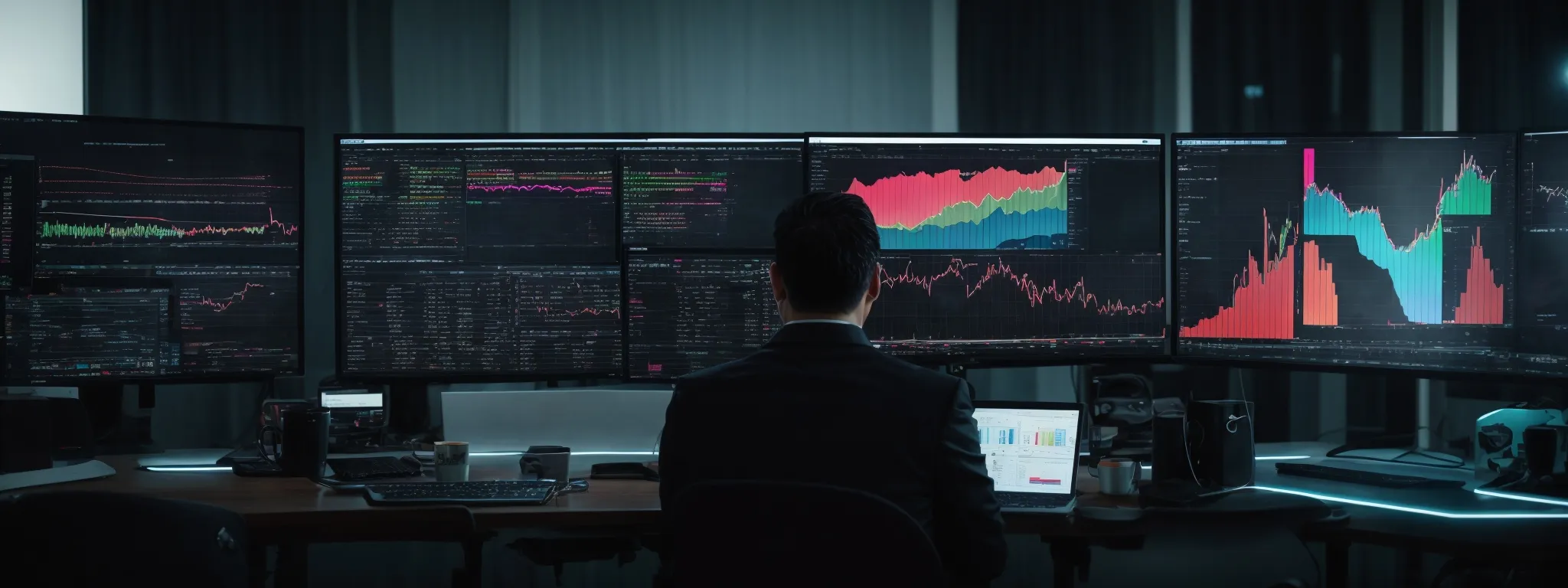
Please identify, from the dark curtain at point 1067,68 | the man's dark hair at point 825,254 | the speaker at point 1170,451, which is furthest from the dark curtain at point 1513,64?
the man's dark hair at point 825,254

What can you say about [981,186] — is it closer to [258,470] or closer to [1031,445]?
[1031,445]

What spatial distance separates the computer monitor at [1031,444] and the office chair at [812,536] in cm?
84

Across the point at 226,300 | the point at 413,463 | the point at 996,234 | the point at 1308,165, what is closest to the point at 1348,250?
the point at 1308,165

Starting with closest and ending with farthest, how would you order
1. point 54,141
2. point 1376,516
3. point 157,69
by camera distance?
A: point 1376,516
point 54,141
point 157,69

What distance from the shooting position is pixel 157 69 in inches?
109

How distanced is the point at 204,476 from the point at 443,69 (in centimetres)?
122

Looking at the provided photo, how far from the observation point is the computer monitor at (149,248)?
2.24 m

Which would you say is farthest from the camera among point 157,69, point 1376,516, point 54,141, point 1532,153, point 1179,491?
point 157,69

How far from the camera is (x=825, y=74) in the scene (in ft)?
9.71

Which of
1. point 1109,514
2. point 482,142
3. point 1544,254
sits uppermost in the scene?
point 482,142

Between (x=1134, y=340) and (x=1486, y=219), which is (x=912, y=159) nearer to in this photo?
(x=1134, y=340)

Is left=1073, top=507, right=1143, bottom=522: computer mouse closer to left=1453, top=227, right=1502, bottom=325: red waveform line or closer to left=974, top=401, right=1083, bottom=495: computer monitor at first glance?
left=974, top=401, right=1083, bottom=495: computer monitor

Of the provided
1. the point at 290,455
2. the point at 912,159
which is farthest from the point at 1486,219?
the point at 290,455

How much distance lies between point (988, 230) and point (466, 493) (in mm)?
1204
